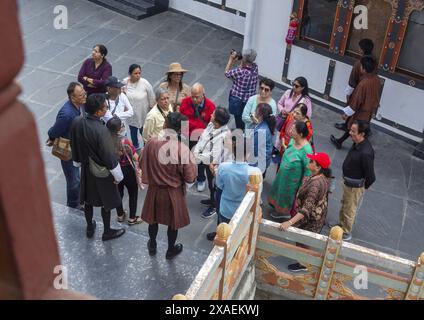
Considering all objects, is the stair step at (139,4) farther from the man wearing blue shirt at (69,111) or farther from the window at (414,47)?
the man wearing blue shirt at (69,111)

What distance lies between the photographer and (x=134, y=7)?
13.2 meters

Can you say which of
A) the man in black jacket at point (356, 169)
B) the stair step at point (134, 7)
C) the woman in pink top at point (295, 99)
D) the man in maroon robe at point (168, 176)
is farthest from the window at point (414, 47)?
the stair step at point (134, 7)

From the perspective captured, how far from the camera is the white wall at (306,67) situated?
29.1ft

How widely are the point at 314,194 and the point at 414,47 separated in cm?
427

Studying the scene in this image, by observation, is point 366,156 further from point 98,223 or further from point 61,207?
point 61,207

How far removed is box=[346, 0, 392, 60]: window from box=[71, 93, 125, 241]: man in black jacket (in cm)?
534

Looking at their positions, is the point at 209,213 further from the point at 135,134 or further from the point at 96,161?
the point at 96,161

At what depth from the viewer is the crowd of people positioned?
5242 millimetres

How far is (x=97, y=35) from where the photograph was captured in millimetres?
11953

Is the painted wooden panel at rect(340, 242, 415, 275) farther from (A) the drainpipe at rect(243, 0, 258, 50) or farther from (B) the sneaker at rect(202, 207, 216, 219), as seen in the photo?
(A) the drainpipe at rect(243, 0, 258, 50)

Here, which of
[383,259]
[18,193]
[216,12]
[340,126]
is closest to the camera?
[18,193]

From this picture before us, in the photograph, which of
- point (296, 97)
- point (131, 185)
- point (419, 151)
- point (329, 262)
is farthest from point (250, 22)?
point (329, 262)

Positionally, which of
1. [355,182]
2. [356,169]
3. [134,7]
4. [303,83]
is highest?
[303,83]
